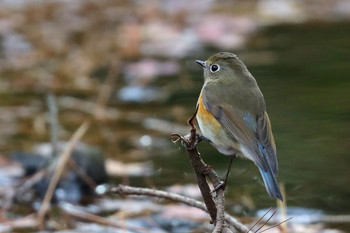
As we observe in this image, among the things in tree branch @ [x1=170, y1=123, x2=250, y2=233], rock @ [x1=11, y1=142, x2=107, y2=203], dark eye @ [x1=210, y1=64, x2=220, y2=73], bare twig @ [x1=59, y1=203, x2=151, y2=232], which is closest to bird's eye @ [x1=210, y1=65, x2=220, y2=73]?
dark eye @ [x1=210, y1=64, x2=220, y2=73]

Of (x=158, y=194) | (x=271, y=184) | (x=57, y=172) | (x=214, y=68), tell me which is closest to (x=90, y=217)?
(x=57, y=172)

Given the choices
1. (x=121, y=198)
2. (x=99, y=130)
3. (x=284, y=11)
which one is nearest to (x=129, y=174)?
(x=121, y=198)

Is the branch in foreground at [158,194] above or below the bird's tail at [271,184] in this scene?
above

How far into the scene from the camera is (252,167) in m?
4.91

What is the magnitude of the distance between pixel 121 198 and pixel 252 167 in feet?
2.77

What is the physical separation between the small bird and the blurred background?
116 cm

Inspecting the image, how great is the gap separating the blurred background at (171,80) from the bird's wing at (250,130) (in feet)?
3.80

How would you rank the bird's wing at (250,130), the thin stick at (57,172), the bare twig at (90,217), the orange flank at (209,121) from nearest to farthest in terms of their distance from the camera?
the bird's wing at (250,130)
the orange flank at (209,121)
the bare twig at (90,217)
the thin stick at (57,172)

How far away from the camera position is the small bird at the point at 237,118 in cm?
278

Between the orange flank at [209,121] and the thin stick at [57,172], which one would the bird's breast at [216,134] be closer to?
the orange flank at [209,121]

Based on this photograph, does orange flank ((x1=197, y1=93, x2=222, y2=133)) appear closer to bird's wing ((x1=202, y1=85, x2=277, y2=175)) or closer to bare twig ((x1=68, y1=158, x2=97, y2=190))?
bird's wing ((x1=202, y1=85, x2=277, y2=175))

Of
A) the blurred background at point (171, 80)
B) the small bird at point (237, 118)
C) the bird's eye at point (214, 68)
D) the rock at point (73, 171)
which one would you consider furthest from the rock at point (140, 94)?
the small bird at point (237, 118)

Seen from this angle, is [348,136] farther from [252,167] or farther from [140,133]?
[140,133]

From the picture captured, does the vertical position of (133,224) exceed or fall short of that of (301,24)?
it falls short
